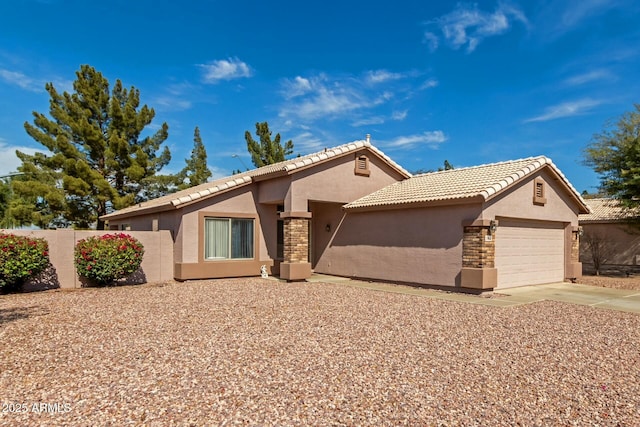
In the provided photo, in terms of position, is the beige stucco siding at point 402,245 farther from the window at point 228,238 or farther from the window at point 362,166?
the window at point 228,238

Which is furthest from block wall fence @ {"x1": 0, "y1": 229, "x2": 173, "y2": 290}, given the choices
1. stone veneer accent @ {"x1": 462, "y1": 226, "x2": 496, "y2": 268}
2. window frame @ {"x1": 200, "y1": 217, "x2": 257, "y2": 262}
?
stone veneer accent @ {"x1": 462, "y1": 226, "x2": 496, "y2": 268}

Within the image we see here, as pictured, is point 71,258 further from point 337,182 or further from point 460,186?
point 460,186

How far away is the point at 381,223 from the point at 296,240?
311cm

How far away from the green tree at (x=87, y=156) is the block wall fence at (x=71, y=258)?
45.7ft

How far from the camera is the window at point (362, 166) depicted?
16750 millimetres

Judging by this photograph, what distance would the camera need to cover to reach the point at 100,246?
12945 mm

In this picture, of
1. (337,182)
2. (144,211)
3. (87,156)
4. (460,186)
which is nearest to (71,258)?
(144,211)

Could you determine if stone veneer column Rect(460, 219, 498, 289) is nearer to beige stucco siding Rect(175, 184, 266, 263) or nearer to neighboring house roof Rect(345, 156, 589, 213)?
neighboring house roof Rect(345, 156, 589, 213)

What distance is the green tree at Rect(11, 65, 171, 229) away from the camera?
26141mm

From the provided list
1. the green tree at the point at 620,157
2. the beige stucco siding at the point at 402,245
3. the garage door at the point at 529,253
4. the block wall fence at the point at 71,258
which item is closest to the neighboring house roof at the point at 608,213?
the green tree at the point at 620,157

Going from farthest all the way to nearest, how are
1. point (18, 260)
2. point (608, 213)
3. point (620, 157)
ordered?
point (608, 213)
point (620, 157)
point (18, 260)

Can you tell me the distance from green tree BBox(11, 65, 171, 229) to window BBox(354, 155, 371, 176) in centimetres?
1730

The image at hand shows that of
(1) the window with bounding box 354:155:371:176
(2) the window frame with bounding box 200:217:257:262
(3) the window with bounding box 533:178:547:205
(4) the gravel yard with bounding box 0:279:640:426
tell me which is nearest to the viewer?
(4) the gravel yard with bounding box 0:279:640:426

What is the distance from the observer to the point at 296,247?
14.8 metres
